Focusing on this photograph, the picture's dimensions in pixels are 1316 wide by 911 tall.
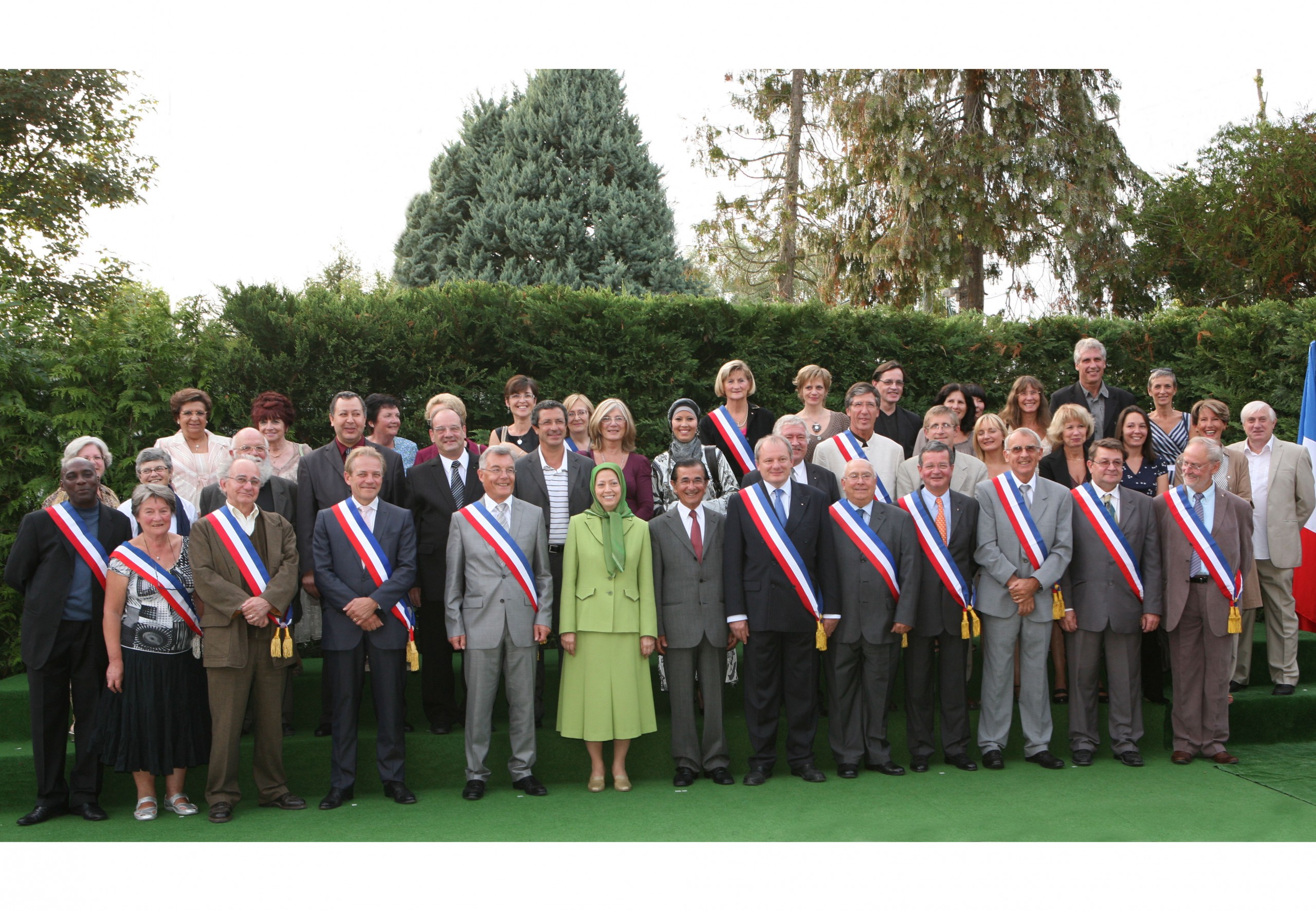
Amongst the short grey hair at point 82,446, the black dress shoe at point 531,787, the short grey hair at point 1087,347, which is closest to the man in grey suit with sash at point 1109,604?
the short grey hair at point 1087,347

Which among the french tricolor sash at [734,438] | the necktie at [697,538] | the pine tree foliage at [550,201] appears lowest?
the necktie at [697,538]

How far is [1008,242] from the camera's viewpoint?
583 inches

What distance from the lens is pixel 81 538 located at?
5.05 meters

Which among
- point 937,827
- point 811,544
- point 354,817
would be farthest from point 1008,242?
point 354,817

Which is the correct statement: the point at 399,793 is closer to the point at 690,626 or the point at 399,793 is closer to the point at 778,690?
the point at 690,626

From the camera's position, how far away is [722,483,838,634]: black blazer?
5.46 metres

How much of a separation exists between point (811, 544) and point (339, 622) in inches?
96.3

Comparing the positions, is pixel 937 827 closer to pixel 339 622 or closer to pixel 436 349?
pixel 339 622

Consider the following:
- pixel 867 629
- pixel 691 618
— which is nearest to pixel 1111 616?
pixel 867 629

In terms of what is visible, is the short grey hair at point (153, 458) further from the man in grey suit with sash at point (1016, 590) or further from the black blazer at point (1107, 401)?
the black blazer at point (1107, 401)

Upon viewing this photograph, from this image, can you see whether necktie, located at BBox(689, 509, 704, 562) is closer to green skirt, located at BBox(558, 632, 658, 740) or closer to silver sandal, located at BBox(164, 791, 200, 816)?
green skirt, located at BBox(558, 632, 658, 740)

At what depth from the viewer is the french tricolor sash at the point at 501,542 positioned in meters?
5.32

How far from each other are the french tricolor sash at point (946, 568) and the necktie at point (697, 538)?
1.16 meters

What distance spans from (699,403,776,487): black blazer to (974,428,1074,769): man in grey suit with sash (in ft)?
4.56
